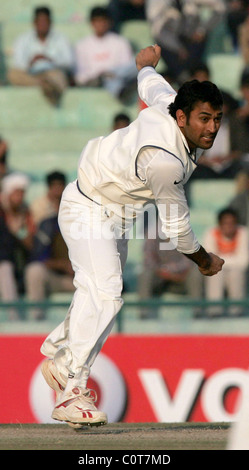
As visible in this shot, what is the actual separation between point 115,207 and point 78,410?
1.12 m

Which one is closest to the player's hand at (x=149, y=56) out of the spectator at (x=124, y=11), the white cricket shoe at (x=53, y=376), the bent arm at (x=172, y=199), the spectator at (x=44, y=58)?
the bent arm at (x=172, y=199)

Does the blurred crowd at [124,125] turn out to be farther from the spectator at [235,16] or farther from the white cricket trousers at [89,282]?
the white cricket trousers at [89,282]

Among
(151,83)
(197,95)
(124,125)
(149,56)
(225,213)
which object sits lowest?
(197,95)

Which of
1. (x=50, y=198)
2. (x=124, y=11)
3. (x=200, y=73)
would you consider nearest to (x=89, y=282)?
(x=50, y=198)

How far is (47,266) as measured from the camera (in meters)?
9.02

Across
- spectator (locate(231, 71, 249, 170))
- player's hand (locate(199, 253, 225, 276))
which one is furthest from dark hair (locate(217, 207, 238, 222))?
player's hand (locate(199, 253, 225, 276))

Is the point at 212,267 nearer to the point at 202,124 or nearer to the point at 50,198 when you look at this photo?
the point at 202,124

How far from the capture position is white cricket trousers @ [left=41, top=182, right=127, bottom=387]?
534 centimetres

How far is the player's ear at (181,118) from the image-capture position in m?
5.04

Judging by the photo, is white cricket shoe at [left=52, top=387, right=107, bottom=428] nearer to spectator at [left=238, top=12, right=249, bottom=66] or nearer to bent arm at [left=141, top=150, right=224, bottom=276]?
bent arm at [left=141, top=150, right=224, bottom=276]

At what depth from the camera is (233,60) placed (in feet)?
38.5

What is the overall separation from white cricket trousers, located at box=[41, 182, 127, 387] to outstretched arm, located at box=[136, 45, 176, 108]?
69cm

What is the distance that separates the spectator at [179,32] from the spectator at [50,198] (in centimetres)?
212

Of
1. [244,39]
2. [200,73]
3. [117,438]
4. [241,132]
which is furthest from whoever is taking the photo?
[244,39]
